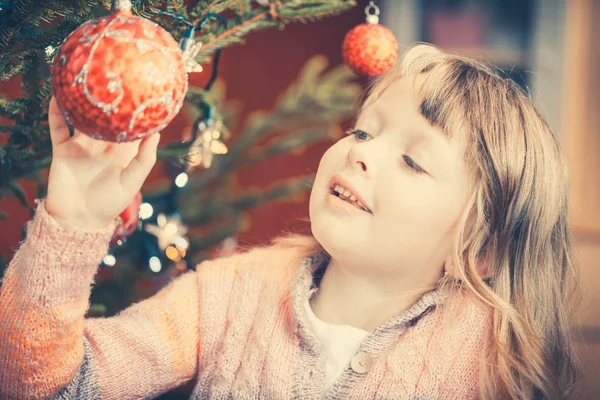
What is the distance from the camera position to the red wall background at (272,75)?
7.09 feet

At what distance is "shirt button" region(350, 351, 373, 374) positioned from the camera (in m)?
0.87

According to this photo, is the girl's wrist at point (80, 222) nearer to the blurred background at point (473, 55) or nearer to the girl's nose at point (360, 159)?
the girl's nose at point (360, 159)

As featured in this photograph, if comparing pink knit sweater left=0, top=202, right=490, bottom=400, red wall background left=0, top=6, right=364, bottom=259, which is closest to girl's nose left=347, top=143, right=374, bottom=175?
pink knit sweater left=0, top=202, right=490, bottom=400

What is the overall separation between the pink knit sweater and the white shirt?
2 centimetres

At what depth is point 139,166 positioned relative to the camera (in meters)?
0.72

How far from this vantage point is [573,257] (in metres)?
1.03

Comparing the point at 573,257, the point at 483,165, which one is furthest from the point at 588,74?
the point at 483,165

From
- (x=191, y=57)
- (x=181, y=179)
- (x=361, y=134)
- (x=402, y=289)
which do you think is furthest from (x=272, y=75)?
(x=191, y=57)

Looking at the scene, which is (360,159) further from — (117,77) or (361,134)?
(117,77)

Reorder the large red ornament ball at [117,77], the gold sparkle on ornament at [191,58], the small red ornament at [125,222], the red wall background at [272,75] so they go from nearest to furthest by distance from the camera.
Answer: the large red ornament ball at [117,77] → the gold sparkle on ornament at [191,58] → the small red ornament at [125,222] → the red wall background at [272,75]

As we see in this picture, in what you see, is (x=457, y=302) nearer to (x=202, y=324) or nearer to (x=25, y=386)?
(x=202, y=324)

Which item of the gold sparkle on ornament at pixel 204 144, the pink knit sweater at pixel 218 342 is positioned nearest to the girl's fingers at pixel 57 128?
the pink knit sweater at pixel 218 342

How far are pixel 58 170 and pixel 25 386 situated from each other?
0.93 ft

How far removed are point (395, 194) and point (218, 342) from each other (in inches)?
14.5
